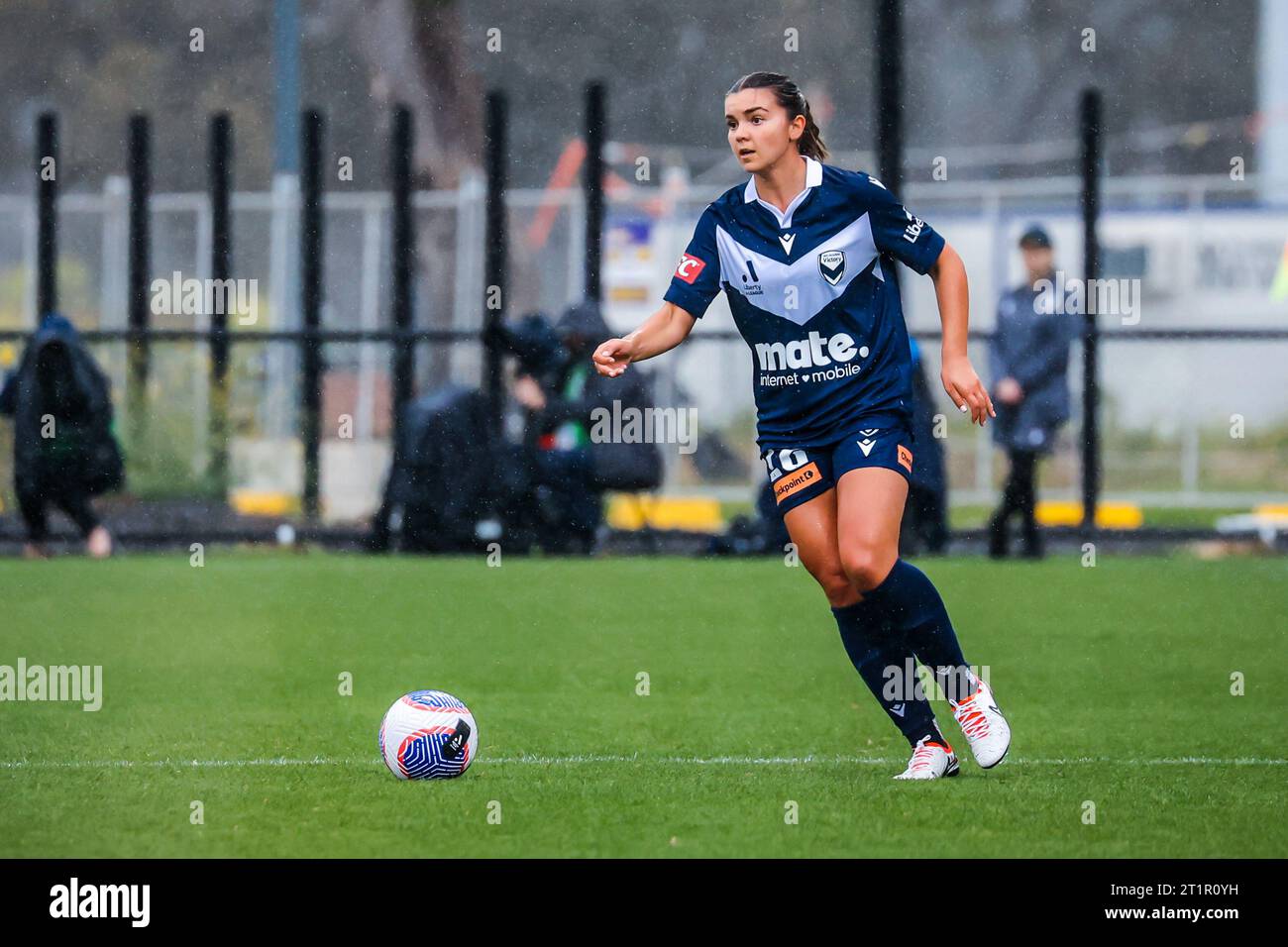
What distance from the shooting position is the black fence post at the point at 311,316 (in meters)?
15.3

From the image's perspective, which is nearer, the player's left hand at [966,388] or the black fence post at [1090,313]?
the player's left hand at [966,388]

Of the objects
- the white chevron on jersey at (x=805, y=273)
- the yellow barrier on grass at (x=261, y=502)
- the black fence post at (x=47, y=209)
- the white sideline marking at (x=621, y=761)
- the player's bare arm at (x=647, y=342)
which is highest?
the black fence post at (x=47, y=209)

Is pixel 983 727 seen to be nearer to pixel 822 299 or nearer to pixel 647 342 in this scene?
pixel 822 299

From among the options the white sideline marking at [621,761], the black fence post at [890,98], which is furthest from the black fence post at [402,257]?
the white sideline marking at [621,761]

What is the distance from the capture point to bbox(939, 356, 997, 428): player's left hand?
589 centimetres

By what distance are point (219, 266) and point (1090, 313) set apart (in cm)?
624

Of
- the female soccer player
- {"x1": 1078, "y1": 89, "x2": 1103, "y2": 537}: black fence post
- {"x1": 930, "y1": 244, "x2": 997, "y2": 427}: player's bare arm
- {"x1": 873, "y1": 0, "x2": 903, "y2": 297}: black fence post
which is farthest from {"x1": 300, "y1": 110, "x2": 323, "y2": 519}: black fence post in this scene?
{"x1": 930, "y1": 244, "x2": 997, "y2": 427}: player's bare arm

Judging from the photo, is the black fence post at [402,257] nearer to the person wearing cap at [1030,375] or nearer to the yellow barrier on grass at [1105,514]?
the person wearing cap at [1030,375]

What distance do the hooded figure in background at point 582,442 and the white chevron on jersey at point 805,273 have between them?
7.69 meters

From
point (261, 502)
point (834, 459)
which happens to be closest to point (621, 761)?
point (834, 459)

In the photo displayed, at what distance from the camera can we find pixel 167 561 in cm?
1405

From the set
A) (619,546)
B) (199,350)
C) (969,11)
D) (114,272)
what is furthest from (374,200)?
(969,11)
